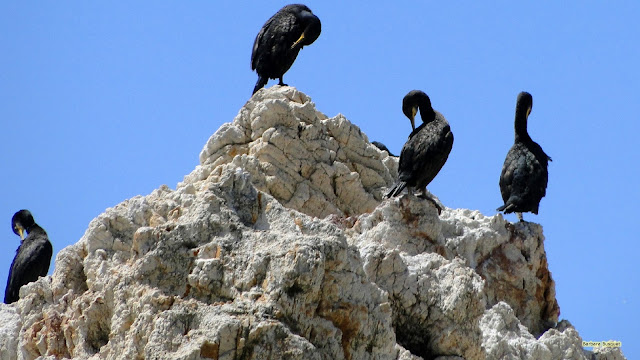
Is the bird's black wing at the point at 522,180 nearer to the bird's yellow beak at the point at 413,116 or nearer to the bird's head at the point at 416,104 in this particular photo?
the bird's yellow beak at the point at 413,116

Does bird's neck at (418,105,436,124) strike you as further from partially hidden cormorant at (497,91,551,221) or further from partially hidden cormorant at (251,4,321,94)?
partially hidden cormorant at (251,4,321,94)

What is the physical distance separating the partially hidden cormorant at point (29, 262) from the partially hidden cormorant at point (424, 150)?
6.62 metres

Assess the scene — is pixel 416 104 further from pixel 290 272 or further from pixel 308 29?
pixel 290 272

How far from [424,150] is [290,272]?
22.6 feet

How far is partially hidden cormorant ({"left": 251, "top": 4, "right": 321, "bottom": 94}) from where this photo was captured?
22594 millimetres

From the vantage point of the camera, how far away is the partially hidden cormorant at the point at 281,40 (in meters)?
22.6

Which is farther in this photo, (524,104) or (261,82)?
(261,82)

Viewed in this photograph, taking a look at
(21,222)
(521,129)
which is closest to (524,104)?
(521,129)

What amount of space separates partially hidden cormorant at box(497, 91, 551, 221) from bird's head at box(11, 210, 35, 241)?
8.46 m

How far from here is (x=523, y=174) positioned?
20750mm

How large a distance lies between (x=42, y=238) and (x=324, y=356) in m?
11.8

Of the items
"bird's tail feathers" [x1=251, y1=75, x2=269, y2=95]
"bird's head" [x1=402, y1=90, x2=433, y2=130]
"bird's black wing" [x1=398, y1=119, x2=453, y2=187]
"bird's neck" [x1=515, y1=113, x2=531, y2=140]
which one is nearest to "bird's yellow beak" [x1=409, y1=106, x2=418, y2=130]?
"bird's head" [x1=402, y1=90, x2=433, y2=130]

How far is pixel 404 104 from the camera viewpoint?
19594 mm

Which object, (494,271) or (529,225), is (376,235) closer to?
(494,271)
